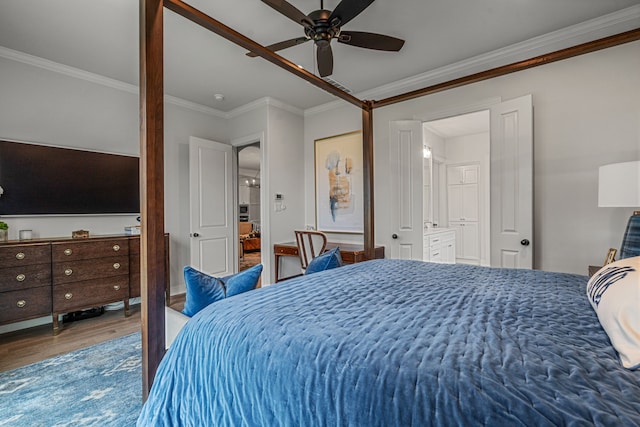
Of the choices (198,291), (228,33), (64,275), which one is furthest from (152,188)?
(64,275)

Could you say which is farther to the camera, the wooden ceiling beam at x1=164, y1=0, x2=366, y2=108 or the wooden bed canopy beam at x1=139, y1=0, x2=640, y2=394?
the wooden ceiling beam at x1=164, y1=0, x2=366, y2=108

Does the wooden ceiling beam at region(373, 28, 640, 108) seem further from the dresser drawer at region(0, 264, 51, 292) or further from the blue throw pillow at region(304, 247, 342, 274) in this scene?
the dresser drawer at region(0, 264, 51, 292)

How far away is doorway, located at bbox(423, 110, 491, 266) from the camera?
5754 millimetres

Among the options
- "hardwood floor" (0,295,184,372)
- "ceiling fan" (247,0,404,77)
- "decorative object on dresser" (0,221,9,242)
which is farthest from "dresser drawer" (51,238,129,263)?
"ceiling fan" (247,0,404,77)

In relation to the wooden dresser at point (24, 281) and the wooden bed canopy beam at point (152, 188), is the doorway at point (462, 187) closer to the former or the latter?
the wooden bed canopy beam at point (152, 188)

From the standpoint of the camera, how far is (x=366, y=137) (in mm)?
3252

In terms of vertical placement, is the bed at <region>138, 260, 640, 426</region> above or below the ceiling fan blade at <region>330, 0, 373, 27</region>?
below

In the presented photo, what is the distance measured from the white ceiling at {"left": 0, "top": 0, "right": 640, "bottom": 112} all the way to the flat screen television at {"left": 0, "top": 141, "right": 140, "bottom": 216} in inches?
39.0

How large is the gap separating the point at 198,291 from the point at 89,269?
237cm

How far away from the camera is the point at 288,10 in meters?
1.90

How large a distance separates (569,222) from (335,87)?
244 cm

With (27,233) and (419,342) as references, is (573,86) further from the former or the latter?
(27,233)

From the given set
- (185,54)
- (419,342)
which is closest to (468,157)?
(185,54)

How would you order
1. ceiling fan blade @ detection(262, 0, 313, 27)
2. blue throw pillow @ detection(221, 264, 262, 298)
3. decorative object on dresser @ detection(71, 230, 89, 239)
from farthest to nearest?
1. decorative object on dresser @ detection(71, 230, 89, 239)
2. ceiling fan blade @ detection(262, 0, 313, 27)
3. blue throw pillow @ detection(221, 264, 262, 298)
